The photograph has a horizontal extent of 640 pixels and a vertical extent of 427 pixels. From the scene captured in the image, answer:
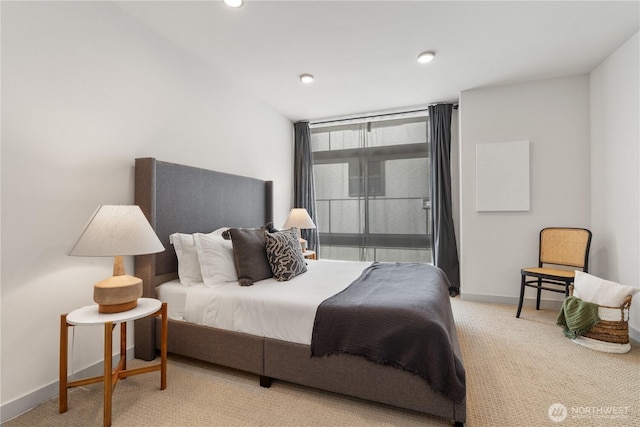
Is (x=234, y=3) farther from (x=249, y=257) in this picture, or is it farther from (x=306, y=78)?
(x=249, y=257)

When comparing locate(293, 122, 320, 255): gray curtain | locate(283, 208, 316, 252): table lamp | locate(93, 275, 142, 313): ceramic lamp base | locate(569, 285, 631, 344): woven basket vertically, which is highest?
locate(293, 122, 320, 255): gray curtain

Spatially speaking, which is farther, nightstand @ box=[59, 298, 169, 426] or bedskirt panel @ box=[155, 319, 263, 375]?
bedskirt panel @ box=[155, 319, 263, 375]

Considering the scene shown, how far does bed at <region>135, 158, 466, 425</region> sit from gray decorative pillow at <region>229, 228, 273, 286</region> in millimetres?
452

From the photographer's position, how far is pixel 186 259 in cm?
241

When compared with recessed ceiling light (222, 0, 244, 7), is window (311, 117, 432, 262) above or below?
below

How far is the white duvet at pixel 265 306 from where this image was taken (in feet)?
6.14

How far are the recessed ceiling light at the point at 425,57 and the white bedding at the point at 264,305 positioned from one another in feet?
7.45

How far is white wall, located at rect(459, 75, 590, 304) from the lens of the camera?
342 cm

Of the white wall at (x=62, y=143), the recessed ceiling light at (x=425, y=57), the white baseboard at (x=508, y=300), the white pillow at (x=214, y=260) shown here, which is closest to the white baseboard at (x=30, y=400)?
the white wall at (x=62, y=143)

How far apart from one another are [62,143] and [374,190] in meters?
3.74

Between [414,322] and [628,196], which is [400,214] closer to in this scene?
→ [628,196]

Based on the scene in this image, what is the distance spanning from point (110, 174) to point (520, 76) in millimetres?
4190

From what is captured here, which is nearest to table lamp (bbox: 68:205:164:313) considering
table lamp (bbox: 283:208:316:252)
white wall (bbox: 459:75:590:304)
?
table lamp (bbox: 283:208:316:252)

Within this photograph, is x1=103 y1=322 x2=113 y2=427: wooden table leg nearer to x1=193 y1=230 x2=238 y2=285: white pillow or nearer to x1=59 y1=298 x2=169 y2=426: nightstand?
x1=59 y1=298 x2=169 y2=426: nightstand
